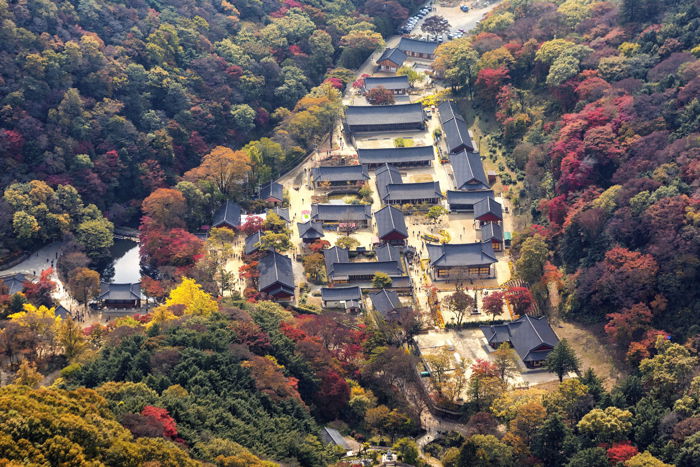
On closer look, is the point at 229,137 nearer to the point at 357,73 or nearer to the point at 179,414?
the point at 357,73

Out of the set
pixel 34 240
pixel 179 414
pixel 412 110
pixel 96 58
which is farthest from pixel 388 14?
pixel 179 414

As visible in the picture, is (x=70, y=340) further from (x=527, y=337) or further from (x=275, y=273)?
(x=527, y=337)

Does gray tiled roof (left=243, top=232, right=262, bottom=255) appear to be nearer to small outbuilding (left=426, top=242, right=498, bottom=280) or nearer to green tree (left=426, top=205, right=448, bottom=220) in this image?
small outbuilding (left=426, top=242, right=498, bottom=280)

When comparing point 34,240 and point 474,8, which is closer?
point 34,240

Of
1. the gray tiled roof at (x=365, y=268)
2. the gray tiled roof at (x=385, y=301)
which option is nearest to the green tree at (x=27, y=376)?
the gray tiled roof at (x=385, y=301)

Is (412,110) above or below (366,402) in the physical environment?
above

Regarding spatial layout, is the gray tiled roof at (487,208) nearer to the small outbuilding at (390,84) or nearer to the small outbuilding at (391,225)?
the small outbuilding at (391,225)

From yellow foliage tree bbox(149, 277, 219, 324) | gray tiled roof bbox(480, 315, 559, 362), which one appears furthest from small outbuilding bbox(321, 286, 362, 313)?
gray tiled roof bbox(480, 315, 559, 362)
